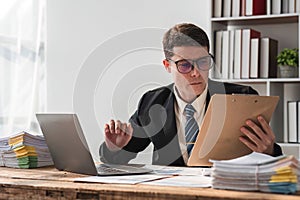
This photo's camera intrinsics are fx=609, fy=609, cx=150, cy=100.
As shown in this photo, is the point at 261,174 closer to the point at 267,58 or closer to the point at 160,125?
the point at 160,125

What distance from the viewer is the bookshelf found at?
11.6ft

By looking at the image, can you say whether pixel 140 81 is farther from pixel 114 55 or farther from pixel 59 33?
pixel 59 33

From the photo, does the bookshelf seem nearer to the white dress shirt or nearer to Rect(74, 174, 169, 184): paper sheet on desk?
the white dress shirt

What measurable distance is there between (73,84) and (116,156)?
192cm

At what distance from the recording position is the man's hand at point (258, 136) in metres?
2.13

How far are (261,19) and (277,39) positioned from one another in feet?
0.63

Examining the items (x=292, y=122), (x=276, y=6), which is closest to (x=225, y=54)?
(x=276, y=6)

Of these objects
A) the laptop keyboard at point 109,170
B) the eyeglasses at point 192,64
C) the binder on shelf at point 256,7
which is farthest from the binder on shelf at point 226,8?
the laptop keyboard at point 109,170

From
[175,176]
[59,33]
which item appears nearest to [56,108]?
[59,33]

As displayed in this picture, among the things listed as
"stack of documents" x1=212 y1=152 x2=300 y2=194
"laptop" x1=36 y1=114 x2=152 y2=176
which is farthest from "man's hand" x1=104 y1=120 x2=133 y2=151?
"stack of documents" x1=212 y1=152 x2=300 y2=194

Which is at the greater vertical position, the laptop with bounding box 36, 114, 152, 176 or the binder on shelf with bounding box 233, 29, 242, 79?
the binder on shelf with bounding box 233, 29, 242, 79

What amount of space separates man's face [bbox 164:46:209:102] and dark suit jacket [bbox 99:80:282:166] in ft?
0.24

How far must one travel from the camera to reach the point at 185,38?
9.03 ft

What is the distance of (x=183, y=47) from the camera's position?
2.70m
